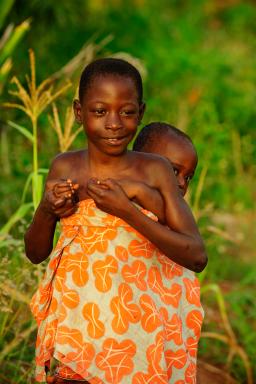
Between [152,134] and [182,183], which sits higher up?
[152,134]

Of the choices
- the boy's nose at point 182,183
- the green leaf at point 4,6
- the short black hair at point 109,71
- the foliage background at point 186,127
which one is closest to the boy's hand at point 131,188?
the short black hair at point 109,71

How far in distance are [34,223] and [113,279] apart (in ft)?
1.08

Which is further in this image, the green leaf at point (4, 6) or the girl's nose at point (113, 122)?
the green leaf at point (4, 6)

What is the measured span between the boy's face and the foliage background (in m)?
0.74

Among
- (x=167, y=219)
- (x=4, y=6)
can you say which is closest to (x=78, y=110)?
(x=167, y=219)

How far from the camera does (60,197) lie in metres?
2.52

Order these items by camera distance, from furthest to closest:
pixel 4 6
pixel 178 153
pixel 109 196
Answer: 1. pixel 4 6
2. pixel 178 153
3. pixel 109 196

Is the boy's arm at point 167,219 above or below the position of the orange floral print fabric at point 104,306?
above

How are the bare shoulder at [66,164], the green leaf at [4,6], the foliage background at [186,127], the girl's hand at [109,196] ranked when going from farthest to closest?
1. the green leaf at [4,6]
2. the foliage background at [186,127]
3. the bare shoulder at [66,164]
4. the girl's hand at [109,196]

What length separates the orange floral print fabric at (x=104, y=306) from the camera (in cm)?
258

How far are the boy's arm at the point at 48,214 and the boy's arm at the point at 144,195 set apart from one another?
0.55 ft

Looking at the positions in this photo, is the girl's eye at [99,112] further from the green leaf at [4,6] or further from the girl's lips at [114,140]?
the green leaf at [4,6]

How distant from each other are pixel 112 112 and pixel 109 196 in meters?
0.25

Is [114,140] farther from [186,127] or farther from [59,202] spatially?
[186,127]
